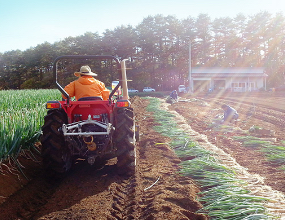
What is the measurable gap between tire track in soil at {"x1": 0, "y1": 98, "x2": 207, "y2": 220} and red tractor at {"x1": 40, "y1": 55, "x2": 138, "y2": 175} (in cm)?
28

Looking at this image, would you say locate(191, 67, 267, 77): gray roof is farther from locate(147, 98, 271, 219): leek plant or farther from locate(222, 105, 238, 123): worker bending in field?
locate(147, 98, 271, 219): leek plant

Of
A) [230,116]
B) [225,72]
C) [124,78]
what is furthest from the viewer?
[225,72]

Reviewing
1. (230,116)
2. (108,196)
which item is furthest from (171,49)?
(108,196)

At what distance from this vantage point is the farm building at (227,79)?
33.5 m

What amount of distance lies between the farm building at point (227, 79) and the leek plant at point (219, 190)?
2997 cm

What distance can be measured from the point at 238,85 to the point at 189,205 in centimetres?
3362

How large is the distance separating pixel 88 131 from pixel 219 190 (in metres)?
1.96

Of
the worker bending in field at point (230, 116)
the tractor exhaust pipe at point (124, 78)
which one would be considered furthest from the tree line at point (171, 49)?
the tractor exhaust pipe at point (124, 78)

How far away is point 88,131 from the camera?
3777mm

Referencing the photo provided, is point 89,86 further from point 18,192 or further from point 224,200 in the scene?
point 224,200

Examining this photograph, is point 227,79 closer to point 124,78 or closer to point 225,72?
point 225,72

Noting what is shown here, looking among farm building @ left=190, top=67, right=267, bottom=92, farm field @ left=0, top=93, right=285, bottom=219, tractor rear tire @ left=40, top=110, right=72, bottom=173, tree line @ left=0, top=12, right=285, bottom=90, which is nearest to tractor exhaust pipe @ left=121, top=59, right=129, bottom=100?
tractor rear tire @ left=40, top=110, right=72, bottom=173

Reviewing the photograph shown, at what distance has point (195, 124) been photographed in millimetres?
8359

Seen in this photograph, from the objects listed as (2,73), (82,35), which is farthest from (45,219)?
(2,73)
